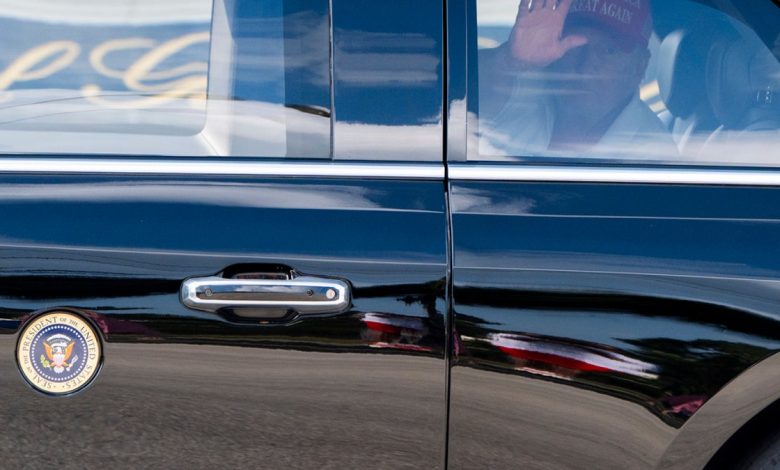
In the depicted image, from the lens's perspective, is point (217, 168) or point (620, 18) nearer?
point (217, 168)

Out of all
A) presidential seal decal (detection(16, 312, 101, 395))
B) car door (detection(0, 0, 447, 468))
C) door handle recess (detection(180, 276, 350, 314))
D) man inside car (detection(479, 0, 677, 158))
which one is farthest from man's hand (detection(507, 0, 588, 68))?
presidential seal decal (detection(16, 312, 101, 395))

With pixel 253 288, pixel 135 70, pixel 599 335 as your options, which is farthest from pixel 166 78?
pixel 599 335

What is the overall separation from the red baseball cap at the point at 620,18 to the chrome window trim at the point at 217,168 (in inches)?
17.6

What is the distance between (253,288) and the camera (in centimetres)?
157

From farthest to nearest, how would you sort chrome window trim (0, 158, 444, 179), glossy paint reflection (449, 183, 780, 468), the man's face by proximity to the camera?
the man's face, chrome window trim (0, 158, 444, 179), glossy paint reflection (449, 183, 780, 468)

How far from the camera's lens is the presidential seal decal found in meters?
1.57

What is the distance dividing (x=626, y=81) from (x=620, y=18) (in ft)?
0.42

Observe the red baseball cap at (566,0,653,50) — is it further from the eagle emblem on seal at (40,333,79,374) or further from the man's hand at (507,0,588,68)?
the eagle emblem on seal at (40,333,79,374)

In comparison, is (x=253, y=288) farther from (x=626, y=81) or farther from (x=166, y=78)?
(x=626, y=81)

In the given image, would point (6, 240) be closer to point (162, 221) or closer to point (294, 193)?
point (162, 221)

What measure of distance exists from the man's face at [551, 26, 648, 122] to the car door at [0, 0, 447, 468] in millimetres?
270

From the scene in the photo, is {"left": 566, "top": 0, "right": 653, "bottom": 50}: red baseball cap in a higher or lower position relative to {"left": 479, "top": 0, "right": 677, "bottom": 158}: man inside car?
higher

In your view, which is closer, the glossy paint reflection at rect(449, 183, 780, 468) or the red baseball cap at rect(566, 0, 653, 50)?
the glossy paint reflection at rect(449, 183, 780, 468)

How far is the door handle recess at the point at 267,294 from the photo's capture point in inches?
61.9
